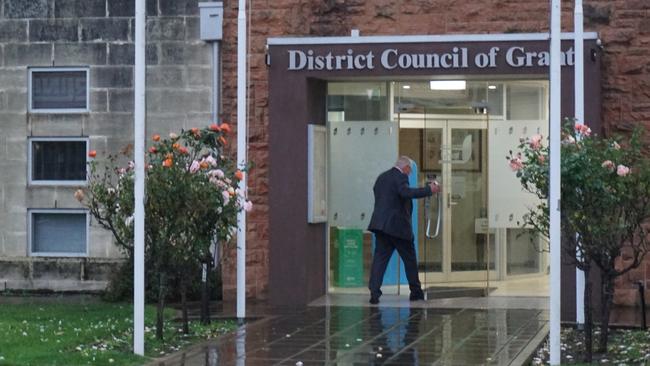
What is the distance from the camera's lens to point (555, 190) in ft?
36.9

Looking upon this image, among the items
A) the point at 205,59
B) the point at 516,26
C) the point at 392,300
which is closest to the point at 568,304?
the point at 392,300

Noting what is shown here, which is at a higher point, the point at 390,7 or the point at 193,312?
the point at 390,7

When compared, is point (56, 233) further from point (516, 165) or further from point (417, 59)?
point (516, 165)

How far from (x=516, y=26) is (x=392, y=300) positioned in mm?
3990

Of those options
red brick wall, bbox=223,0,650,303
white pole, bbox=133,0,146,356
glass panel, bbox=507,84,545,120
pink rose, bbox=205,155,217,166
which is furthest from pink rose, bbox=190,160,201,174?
glass panel, bbox=507,84,545,120

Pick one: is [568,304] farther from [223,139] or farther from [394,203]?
[223,139]

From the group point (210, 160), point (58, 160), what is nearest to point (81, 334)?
point (210, 160)

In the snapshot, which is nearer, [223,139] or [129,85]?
[223,139]

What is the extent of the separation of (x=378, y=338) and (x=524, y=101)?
19.9ft

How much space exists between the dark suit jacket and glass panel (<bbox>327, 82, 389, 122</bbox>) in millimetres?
1449

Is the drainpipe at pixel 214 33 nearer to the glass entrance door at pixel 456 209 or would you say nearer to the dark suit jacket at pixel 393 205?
the dark suit jacket at pixel 393 205

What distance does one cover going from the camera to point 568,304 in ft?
52.9

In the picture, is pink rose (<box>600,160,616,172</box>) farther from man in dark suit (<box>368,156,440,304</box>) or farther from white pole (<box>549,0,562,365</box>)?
man in dark suit (<box>368,156,440,304</box>)

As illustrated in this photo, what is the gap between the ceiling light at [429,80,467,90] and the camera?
706 inches
